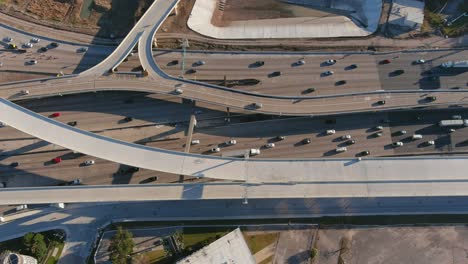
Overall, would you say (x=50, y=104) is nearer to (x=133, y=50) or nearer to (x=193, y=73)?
(x=133, y=50)

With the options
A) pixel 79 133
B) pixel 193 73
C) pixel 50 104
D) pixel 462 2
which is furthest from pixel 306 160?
pixel 462 2

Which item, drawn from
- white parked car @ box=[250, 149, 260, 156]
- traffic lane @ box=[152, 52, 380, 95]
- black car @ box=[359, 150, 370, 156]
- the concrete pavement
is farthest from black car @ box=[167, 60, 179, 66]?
black car @ box=[359, 150, 370, 156]

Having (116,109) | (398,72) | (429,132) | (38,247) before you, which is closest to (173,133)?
(116,109)

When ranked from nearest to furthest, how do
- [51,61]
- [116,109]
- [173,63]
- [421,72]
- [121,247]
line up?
[121,247] → [116,109] → [421,72] → [51,61] → [173,63]

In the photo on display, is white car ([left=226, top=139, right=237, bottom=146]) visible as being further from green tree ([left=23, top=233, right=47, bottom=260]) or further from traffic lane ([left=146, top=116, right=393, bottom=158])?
green tree ([left=23, top=233, right=47, bottom=260])

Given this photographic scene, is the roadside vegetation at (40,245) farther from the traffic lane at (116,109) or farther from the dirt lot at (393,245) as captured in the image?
the dirt lot at (393,245)

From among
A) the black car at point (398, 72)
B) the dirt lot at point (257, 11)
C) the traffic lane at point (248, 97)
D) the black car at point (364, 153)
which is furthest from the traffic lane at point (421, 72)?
the dirt lot at point (257, 11)

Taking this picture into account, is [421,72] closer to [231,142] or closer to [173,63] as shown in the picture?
[231,142]
